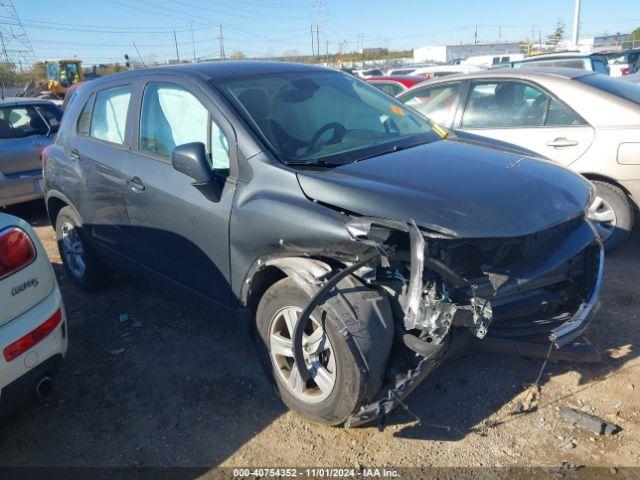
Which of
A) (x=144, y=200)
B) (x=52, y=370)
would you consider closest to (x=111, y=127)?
(x=144, y=200)

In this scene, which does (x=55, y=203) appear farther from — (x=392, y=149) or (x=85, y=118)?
(x=392, y=149)

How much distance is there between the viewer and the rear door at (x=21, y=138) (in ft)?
22.9

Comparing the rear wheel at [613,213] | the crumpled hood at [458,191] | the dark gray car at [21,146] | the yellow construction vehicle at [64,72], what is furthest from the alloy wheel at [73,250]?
the yellow construction vehicle at [64,72]

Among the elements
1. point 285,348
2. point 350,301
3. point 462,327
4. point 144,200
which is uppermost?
point 144,200

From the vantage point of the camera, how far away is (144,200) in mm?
3609

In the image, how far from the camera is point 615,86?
4980mm

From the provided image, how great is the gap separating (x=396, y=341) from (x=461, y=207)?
73 cm

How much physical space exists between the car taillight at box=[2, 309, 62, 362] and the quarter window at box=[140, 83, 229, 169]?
Answer: 1220mm

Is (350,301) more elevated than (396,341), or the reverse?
(350,301)

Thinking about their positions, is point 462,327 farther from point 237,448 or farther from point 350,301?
point 237,448

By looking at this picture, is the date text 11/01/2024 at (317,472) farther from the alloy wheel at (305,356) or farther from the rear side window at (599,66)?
the rear side window at (599,66)

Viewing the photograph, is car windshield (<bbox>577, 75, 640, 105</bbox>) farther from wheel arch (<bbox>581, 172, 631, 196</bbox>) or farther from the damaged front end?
the damaged front end

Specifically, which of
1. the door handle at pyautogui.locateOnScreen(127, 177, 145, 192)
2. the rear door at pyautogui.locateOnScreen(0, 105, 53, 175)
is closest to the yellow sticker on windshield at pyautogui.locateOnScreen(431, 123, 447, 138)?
the door handle at pyautogui.locateOnScreen(127, 177, 145, 192)

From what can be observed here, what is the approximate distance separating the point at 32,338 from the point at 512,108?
4.57 m
